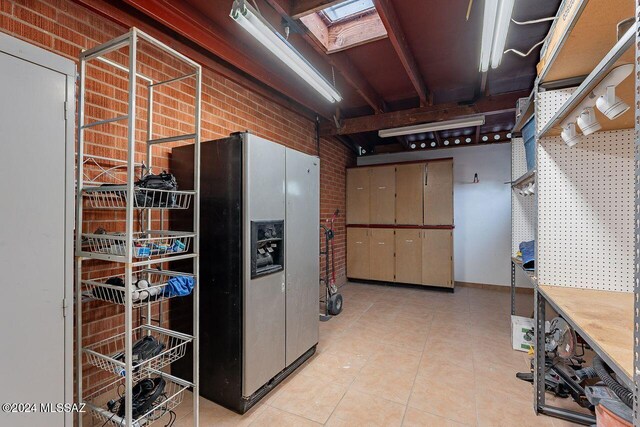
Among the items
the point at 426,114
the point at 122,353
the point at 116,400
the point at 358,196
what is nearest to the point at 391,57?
the point at 426,114

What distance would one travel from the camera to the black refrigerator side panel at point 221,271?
6.97 feet

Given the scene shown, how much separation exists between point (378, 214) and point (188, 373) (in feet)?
14.2

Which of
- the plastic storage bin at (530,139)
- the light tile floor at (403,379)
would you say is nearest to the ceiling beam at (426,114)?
the plastic storage bin at (530,139)

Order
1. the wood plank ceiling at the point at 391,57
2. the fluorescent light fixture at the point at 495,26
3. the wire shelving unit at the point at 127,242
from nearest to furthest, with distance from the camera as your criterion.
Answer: the wire shelving unit at the point at 127,242 → the fluorescent light fixture at the point at 495,26 → the wood plank ceiling at the point at 391,57

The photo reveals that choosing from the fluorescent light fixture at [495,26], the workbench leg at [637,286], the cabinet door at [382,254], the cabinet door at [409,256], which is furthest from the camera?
the cabinet door at [382,254]

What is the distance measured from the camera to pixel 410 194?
5520 mm

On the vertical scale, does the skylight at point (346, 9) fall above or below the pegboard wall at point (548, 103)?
above

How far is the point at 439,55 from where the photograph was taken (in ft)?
9.99

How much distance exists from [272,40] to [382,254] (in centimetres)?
451

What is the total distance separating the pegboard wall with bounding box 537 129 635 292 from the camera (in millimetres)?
1786

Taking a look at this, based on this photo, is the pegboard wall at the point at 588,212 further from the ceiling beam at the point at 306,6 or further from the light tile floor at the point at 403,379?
the ceiling beam at the point at 306,6

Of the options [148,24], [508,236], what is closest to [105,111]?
[148,24]

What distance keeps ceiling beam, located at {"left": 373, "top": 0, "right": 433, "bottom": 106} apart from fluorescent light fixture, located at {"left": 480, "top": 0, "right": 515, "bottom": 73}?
2.31 feet

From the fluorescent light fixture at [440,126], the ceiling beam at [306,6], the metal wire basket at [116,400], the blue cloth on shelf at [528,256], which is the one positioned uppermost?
the ceiling beam at [306,6]
